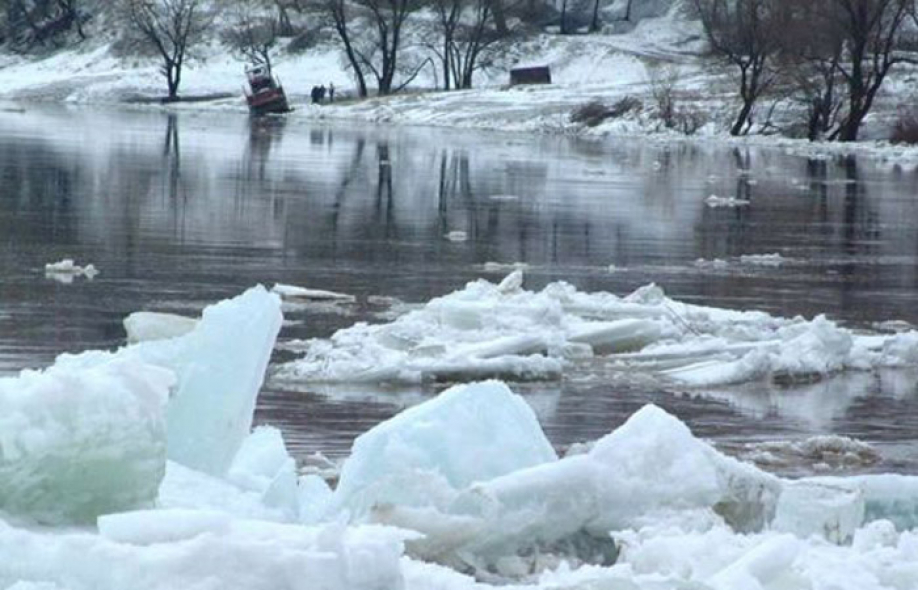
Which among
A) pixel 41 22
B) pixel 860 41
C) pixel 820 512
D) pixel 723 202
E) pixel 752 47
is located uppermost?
pixel 41 22

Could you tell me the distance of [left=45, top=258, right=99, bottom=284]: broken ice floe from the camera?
15633 millimetres

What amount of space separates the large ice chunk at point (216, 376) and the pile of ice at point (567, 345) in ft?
13.0

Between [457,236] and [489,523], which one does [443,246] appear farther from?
[489,523]

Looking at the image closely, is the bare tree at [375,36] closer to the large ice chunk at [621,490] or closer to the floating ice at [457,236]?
the floating ice at [457,236]

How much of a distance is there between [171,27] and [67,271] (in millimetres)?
80638

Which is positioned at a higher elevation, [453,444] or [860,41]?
[860,41]

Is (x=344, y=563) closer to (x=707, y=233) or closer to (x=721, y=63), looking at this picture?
(x=707, y=233)

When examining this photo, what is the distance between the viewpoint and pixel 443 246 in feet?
66.1

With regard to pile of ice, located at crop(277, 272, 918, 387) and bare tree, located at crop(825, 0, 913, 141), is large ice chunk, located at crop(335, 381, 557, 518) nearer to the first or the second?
pile of ice, located at crop(277, 272, 918, 387)

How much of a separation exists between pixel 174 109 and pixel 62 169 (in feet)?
158

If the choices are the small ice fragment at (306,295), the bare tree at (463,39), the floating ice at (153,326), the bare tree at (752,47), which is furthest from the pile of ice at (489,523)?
the bare tree at (463,39)

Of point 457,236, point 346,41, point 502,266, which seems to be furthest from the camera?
point 346,41

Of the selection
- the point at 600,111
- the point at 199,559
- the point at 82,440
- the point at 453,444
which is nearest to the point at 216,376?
the point at 453,444

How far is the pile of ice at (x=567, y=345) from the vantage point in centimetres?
1143
